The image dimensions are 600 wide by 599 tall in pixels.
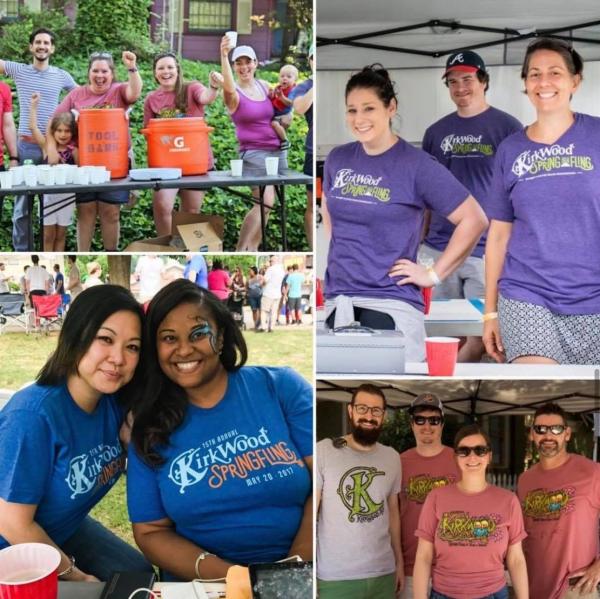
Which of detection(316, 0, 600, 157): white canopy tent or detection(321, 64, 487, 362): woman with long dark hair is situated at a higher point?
detection(316, 0, 600, 157): white canopy tent

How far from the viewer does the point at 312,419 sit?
103 inches

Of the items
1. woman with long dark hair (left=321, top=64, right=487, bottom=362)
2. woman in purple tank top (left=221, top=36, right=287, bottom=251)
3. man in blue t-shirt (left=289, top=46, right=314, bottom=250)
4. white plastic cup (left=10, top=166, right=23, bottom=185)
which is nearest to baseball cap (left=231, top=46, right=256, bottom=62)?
woman in purple tank top (left=221, top=36, right=287, bottom=251)

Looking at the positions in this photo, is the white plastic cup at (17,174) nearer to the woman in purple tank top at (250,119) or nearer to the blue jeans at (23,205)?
the blue jeans at (23,205)

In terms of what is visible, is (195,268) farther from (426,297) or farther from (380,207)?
(426,297)

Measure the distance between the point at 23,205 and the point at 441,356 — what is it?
1.28 metres

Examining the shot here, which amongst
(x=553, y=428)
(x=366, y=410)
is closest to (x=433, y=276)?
(x=366, y=410)

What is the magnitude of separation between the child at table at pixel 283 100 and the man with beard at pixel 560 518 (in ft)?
3.91

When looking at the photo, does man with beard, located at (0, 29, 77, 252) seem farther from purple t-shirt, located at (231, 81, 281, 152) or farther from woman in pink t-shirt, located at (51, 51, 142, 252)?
purple t-shirt, located at (231, 81, 281, 152)

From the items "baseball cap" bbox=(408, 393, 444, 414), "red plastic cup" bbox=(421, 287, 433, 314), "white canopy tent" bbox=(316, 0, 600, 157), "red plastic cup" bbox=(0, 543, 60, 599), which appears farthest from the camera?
"white canopy tent" bbox=(316, 0, 600, 157)

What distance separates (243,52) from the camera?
244 cm

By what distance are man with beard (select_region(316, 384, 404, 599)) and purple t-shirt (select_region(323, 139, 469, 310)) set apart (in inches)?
13.8

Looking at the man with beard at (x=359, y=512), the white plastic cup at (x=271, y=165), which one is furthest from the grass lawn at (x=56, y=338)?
the white plastic cup at (x=271, y=165)

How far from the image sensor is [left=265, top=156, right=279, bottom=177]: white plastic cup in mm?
2494

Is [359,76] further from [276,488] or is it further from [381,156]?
[276,488]
